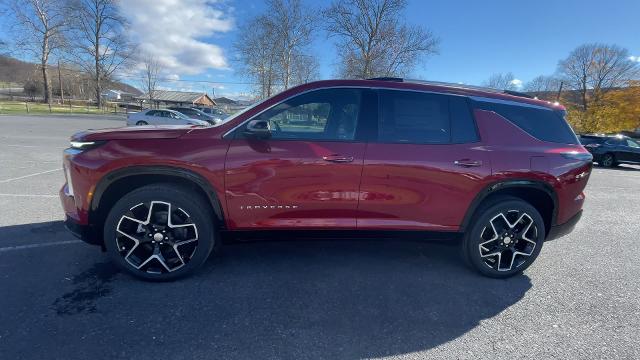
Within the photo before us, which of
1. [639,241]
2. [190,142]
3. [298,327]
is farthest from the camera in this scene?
[639,241]

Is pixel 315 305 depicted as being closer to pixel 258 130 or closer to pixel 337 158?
pixel 337 158

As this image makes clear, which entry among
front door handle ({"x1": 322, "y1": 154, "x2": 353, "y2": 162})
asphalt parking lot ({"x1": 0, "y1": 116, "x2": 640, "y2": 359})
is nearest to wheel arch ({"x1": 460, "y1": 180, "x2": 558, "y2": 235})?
asphalt parking lot ({"x1": 0, "y1": 116, "x2": 640, "y2": 359})

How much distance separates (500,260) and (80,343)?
3.62m

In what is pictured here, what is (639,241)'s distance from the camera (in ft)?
15.0

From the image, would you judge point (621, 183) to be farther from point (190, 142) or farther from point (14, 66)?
point (14, 66)

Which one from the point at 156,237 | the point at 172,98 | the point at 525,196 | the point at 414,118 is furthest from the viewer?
the point at 172,98

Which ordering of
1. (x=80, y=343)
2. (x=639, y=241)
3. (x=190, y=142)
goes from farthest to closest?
(x=639, y=241)
(x=190, y=142)
(x=80, y=343)

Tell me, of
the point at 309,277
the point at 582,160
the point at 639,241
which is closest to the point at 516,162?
the point at 582,160

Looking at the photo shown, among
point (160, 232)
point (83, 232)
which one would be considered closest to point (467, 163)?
point (160, 232)

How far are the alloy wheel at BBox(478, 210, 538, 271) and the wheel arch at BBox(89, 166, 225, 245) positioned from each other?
8.52 ft

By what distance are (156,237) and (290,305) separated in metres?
1.35

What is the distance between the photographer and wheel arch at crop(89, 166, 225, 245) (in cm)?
270

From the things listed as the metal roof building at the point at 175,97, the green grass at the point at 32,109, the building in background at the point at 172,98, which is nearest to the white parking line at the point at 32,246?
the green grass at the point at 32,109

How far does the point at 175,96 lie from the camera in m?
77.9
